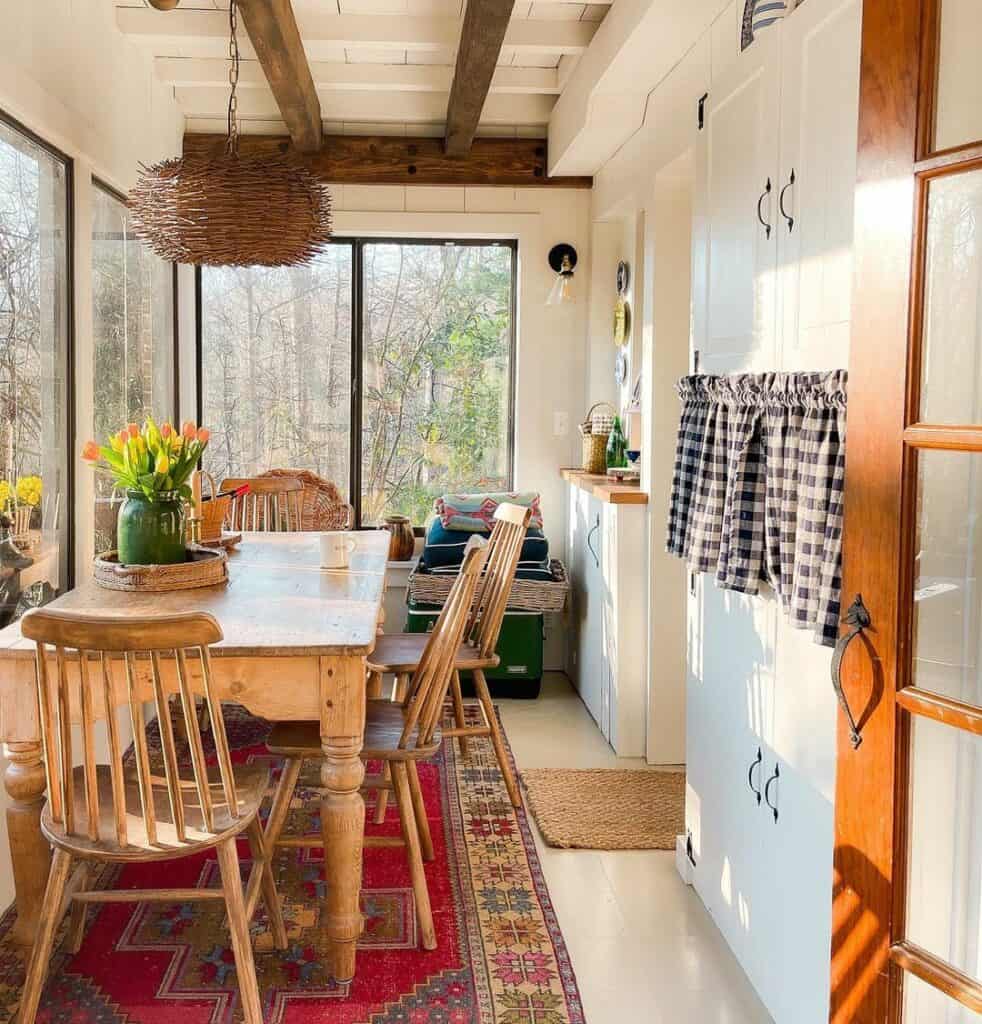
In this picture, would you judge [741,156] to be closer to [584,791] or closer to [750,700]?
[750,700]

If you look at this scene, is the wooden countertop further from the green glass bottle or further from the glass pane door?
the glass pane door

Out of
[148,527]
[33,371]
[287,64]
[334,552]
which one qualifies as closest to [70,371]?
Result: [33,371]

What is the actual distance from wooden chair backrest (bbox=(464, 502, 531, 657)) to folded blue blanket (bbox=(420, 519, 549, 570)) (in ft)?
3.51

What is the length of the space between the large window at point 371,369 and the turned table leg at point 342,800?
10.3 ft

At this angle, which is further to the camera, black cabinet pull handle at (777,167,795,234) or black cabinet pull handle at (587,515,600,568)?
black cabinet pull handle at (587,515,600,568)

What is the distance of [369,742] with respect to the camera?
276cm

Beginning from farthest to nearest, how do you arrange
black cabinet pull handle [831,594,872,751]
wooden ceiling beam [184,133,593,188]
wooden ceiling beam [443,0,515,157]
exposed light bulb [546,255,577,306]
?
1. exposed light bulb [546,255,577,306]
2. wooden ceiling beam [184,133,593,188]
3. wooden ceiling beam [443,0,515,157]
4. black cabinet pull handle [831,594,872,751]

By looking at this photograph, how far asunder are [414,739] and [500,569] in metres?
0.97

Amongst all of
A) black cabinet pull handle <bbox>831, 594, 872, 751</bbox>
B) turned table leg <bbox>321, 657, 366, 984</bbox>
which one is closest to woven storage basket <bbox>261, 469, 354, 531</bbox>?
turned table leg <bbox>321, 657, 366, 984</bbox>

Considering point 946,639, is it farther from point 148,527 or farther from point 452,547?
point 452,547

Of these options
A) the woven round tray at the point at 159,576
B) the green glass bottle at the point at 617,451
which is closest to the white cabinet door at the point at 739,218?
the woven round tray at the point at 159,576

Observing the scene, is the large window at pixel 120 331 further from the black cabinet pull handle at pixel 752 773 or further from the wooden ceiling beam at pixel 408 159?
the black cabinet pull handle at pixel 752 773

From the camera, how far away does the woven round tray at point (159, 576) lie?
2996 mm

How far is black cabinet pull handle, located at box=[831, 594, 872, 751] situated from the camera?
1.70 meters
